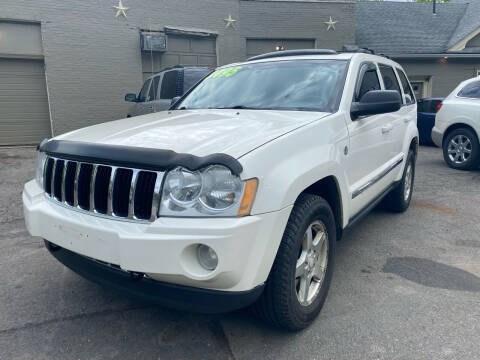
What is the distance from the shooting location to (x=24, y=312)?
2.82m

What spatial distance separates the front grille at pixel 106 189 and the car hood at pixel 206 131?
7.1 inches

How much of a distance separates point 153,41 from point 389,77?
9.13m

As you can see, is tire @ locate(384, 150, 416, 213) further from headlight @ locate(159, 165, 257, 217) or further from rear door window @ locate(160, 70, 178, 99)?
rear door window @ locate(160, 70, 178, 99)

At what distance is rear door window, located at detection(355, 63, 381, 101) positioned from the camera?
3.48 m

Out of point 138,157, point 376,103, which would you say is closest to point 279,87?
point 376,103

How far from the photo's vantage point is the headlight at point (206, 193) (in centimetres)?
197

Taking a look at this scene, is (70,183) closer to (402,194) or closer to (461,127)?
(402,194)

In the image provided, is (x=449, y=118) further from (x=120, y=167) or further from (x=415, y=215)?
(x=120, y=167)

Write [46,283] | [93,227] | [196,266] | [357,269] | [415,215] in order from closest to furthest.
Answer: [196,266], [93,227], [46,283], [357,269], [415,215]

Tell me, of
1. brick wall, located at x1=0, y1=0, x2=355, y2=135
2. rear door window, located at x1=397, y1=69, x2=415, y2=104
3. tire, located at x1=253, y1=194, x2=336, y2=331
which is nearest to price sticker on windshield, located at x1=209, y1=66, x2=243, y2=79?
tire, located at x1=253, y1=194, x2=336, y2=331

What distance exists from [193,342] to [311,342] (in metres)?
0.71

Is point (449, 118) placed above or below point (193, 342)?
above

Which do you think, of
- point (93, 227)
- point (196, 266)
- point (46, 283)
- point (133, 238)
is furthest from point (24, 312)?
point (196, 266)

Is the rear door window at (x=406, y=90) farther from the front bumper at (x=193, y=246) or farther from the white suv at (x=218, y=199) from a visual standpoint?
the front bumper at (x=193, y=246)
